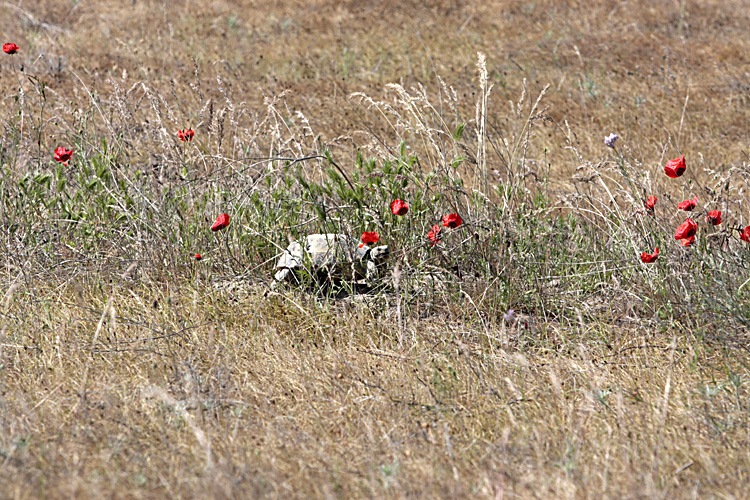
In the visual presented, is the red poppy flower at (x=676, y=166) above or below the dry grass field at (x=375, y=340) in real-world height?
above

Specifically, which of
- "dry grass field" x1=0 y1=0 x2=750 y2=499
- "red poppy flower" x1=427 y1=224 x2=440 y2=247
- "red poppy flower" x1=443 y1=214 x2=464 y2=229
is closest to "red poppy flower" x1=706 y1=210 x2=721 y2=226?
"dry grass field" x1=0 y1=0 x2=750 y2=499

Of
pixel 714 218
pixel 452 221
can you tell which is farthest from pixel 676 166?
pixel 452 221

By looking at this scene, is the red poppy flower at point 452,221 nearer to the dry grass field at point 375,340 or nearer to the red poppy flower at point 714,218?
the dry grass field at point 375,340

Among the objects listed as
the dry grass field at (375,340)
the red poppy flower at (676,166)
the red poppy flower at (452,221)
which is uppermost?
the red poppy flower at (676,166)

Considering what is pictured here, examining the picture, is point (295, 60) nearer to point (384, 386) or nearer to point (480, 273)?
point (480, 273)

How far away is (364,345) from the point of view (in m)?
2.80

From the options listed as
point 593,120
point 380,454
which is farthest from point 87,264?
point 593,120

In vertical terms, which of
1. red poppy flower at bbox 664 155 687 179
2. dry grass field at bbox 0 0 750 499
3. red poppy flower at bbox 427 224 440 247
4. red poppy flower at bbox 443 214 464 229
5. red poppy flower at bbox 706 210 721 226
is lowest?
dry grass field at bbox 0 0 750 499

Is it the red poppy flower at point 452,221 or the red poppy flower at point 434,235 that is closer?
the red poppy flower at point 452,221

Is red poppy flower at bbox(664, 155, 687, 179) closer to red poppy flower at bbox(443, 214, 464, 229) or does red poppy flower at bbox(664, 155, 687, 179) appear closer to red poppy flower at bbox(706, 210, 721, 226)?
red poppy flower at bbox(706, 210, 721, 226)

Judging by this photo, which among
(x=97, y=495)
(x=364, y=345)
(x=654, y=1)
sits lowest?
(x=364, y=345)

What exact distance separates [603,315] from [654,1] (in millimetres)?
8008

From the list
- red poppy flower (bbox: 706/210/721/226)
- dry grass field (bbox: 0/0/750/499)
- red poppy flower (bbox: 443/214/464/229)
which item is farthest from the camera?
red poppy flower (bbox: 443/214/464/229)

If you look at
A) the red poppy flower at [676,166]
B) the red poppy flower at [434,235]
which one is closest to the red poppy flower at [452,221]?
the red poppy flower at [434,235]
